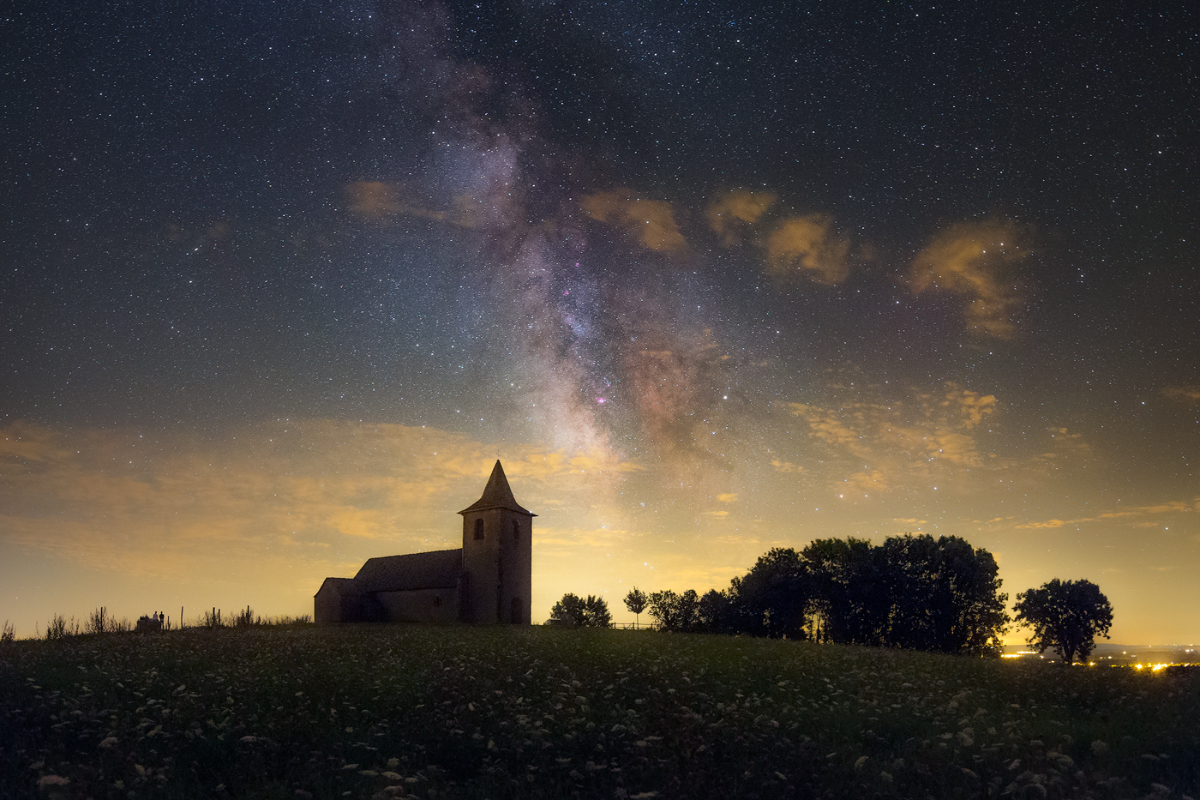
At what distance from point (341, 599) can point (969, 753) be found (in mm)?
69525

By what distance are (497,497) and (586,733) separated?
5767 centimetres

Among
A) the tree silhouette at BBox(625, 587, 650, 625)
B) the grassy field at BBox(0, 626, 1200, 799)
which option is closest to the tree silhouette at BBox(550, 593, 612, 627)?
the tree silhouette at BBox(625, 587, 650, 625)

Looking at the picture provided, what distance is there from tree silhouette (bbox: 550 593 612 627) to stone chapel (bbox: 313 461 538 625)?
38.0ft

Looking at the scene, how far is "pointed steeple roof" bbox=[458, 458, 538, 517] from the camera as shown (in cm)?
6725

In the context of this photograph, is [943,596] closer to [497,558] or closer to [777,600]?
[777,600]

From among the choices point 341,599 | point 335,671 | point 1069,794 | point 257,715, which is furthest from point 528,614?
Answer: point 1069,794

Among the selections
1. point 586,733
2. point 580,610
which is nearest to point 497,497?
point 580,610

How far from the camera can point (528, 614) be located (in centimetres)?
6644

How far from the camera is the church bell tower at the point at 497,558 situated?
64.4 meters

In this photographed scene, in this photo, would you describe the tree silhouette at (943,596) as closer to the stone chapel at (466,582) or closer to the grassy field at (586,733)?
the stone chapel at (466,582)

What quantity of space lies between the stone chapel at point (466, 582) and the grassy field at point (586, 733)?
157 ft

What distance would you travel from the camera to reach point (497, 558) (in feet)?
214

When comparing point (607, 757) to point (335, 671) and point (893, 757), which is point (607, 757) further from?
point (335, 671)

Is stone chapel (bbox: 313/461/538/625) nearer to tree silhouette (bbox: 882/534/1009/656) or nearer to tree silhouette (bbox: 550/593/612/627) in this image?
tree silhouette (bbox: 550/593/612/627)
